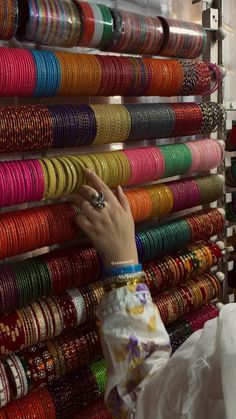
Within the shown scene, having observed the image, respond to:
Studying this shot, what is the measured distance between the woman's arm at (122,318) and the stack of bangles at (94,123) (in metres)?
0.08

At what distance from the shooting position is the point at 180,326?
103cm

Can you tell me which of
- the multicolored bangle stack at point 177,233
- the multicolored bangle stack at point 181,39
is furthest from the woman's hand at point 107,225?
the multicolored bangle stack at point 181,39

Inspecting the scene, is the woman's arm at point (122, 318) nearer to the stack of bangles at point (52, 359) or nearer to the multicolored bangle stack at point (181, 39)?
the stack of bangles at point (52, 359)

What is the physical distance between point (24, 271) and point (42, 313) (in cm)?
8

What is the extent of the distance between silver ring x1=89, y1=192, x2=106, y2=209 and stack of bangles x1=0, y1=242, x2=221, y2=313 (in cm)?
10

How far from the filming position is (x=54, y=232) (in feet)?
2.50

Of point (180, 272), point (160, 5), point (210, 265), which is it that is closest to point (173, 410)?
point (180, 272)

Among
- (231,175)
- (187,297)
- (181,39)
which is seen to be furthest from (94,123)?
(231,175)

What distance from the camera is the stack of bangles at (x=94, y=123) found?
0.71 m

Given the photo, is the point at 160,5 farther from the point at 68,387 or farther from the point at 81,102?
the point at 68,387

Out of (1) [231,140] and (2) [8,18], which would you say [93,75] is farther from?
(1) [231,140]

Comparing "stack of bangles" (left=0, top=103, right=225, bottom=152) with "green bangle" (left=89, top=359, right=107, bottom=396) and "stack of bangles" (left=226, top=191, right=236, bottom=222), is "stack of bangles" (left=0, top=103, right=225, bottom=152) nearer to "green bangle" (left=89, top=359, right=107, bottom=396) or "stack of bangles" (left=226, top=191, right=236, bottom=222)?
"stack of bangles" (left=226, top=191, right=236, bottom=222)

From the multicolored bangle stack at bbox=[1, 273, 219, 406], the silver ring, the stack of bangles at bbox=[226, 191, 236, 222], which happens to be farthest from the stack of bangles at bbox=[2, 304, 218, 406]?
the stack of bangles at bbox=[226, 191, 236, 222]

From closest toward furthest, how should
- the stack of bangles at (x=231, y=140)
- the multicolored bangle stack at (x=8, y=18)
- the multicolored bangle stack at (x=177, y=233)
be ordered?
1. the multicolored bangle stack at (x=8, y=18)
2. the multicolored bangle stack at (x=177, y=233)
3. the stack of bangles at (x=231, y=140)
